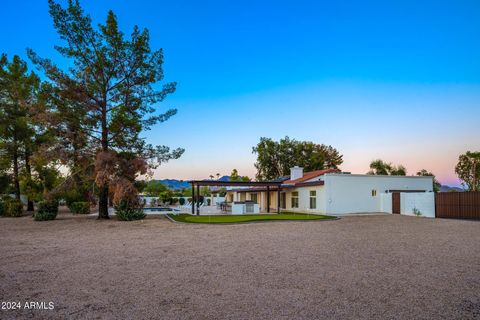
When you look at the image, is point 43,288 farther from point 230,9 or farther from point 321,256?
point 230,9

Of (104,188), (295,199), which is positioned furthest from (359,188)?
(104,188)

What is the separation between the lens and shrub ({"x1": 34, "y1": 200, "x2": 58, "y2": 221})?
16.7 metres

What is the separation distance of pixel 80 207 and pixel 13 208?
13.6 ft

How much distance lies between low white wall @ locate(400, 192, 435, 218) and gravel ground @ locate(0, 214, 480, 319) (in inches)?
444

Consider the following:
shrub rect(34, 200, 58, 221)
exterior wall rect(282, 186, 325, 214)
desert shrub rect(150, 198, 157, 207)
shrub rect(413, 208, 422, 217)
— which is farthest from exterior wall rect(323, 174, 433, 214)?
desert shrub rect(150, 198, 157, 207)

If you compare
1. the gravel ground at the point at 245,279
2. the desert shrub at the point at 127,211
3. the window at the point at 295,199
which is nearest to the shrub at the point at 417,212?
the window at the point at 295,199

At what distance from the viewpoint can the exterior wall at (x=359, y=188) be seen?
21.0 meters

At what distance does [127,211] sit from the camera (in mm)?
16984

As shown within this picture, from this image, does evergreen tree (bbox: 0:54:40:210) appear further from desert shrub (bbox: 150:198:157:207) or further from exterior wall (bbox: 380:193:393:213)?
exterior wall (bbox: 380:193:393:213)

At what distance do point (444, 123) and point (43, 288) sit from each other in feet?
74.5

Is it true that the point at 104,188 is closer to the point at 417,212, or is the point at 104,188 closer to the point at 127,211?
the point at 127,211

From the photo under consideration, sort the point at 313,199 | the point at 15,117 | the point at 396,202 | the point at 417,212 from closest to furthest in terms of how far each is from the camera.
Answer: the point at 417,212 < the point at 15,117 < the point at 396,202 < the point at 313,199

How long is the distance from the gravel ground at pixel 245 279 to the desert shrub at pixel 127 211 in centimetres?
746

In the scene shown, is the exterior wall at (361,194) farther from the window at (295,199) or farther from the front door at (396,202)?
the window at (295,199)
